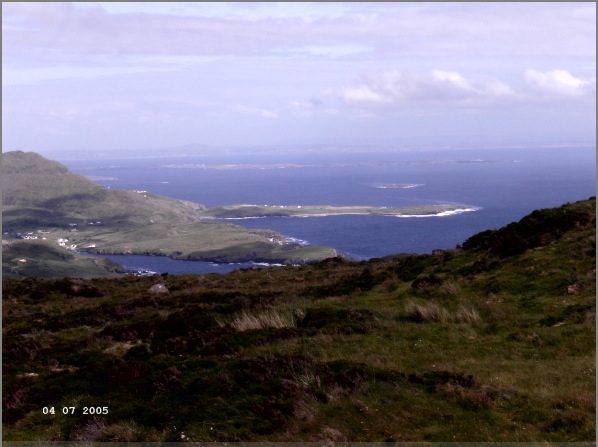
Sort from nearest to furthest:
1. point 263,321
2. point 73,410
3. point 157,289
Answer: point 73,410, point 263,321, point 157,289

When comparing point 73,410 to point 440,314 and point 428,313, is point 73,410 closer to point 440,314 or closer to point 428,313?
point 428,313

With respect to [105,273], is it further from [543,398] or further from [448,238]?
Answer: [543,398]

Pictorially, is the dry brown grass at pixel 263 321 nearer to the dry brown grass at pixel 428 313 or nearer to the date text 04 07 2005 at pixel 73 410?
the dry brown grass at pixel 428 313

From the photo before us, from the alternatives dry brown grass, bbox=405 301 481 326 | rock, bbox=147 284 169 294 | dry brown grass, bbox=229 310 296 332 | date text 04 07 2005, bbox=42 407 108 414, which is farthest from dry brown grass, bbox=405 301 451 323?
rock, bbox=147 284 169 294

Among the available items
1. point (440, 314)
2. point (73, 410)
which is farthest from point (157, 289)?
point (73, 410)

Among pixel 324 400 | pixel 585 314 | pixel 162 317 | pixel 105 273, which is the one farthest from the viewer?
pixel 105 273

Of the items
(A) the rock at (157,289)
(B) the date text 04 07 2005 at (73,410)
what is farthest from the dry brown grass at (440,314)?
(A) the rock at (157,289)

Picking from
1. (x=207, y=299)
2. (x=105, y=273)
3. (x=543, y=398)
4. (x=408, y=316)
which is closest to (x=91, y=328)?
(x=207, y=299)

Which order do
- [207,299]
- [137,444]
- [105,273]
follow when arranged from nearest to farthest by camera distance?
[137,444] < [207,299] < [105,273]
